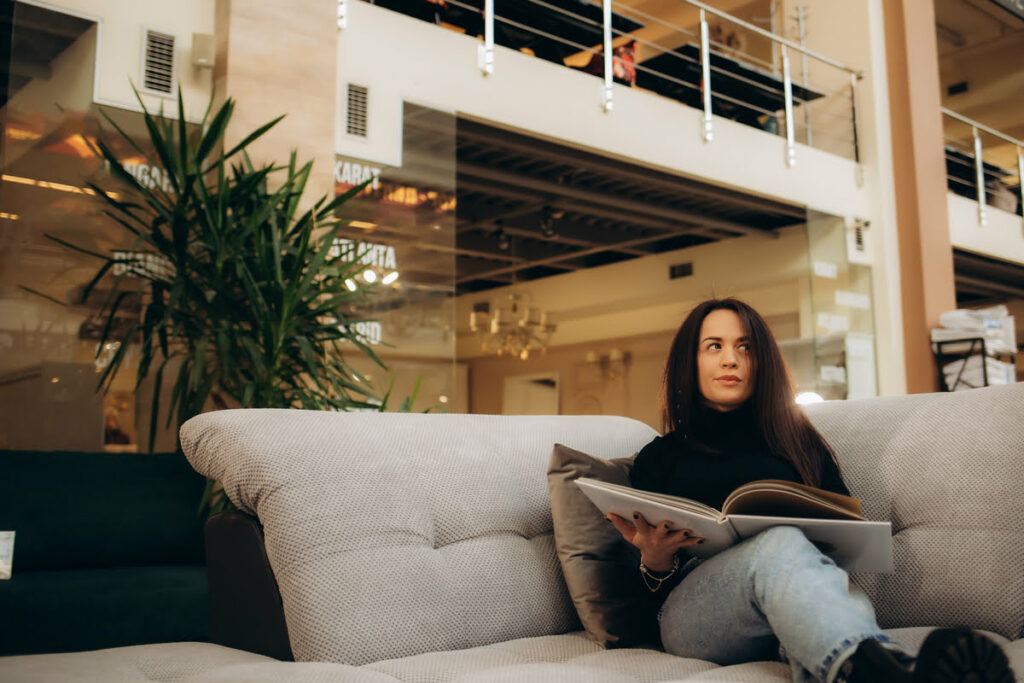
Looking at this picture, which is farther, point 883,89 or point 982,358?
point 883,89

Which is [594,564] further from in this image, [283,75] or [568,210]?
[568,210]

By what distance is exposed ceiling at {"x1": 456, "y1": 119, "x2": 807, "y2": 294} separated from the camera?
6.31 metres

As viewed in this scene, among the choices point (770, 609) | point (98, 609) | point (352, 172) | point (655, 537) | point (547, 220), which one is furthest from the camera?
point (547, 220)

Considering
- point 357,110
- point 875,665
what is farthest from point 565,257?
point 875,665

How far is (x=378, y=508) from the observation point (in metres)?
1.54

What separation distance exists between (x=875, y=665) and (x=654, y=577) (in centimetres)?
54

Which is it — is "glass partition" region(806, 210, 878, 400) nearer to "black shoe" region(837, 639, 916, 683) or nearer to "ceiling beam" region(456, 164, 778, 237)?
"ceiling beam" region(456, 164, 778, 237)

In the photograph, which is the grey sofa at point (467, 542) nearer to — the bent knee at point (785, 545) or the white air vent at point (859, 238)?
the bent knee at point (785, 545)

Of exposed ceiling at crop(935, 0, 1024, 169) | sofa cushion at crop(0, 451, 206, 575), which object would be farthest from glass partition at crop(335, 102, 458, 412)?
exposed ceiling at crop(935, 0, 1024, 169)

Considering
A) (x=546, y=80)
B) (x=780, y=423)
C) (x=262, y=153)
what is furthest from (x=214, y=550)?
(x=546, y=80)

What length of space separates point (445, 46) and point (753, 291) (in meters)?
4.84

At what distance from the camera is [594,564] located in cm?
163

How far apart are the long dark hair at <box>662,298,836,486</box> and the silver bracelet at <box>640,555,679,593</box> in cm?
30

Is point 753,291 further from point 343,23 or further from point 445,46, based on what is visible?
point 343,23
